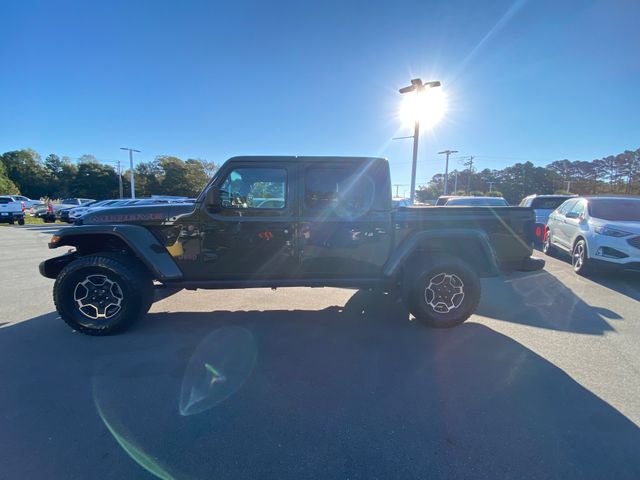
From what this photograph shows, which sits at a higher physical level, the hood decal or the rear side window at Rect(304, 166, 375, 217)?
the rear side window at Rect(304, 166, 375, 217)

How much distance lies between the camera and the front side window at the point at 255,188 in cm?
362

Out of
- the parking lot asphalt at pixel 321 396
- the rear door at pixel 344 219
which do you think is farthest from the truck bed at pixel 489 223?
the parking lot asphalt at pixel 321 396

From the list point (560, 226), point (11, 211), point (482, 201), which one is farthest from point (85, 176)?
point (560, 226)

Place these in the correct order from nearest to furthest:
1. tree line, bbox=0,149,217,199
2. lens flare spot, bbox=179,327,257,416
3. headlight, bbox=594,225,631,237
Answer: lens flare spot, bbox=179,327,257,416 → headlight, bbox=594,225,631,237 → tree line, bbox=0,149,217,199

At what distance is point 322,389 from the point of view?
254cm

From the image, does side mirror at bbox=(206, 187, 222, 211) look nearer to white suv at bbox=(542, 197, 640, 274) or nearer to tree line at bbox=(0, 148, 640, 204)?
white suv at bbox=(542, 197, 640, 274)

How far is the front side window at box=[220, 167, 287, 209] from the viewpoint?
143 inches

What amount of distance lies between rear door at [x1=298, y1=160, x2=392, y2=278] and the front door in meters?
0.18

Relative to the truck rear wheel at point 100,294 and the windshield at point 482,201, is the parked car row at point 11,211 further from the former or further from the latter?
the windshield at point 482,201

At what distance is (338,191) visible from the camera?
3.73m

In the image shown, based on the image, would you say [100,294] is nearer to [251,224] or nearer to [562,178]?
[251,224]

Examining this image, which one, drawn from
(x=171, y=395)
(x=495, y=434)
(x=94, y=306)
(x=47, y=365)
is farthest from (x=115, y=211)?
(x=495, y=434)

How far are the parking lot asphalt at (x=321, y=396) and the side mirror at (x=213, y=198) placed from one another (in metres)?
1.49

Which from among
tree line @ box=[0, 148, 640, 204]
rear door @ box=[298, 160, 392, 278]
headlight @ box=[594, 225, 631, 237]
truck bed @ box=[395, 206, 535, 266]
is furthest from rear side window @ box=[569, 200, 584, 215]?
tree line @ box=[0, 148, 640, 204]
